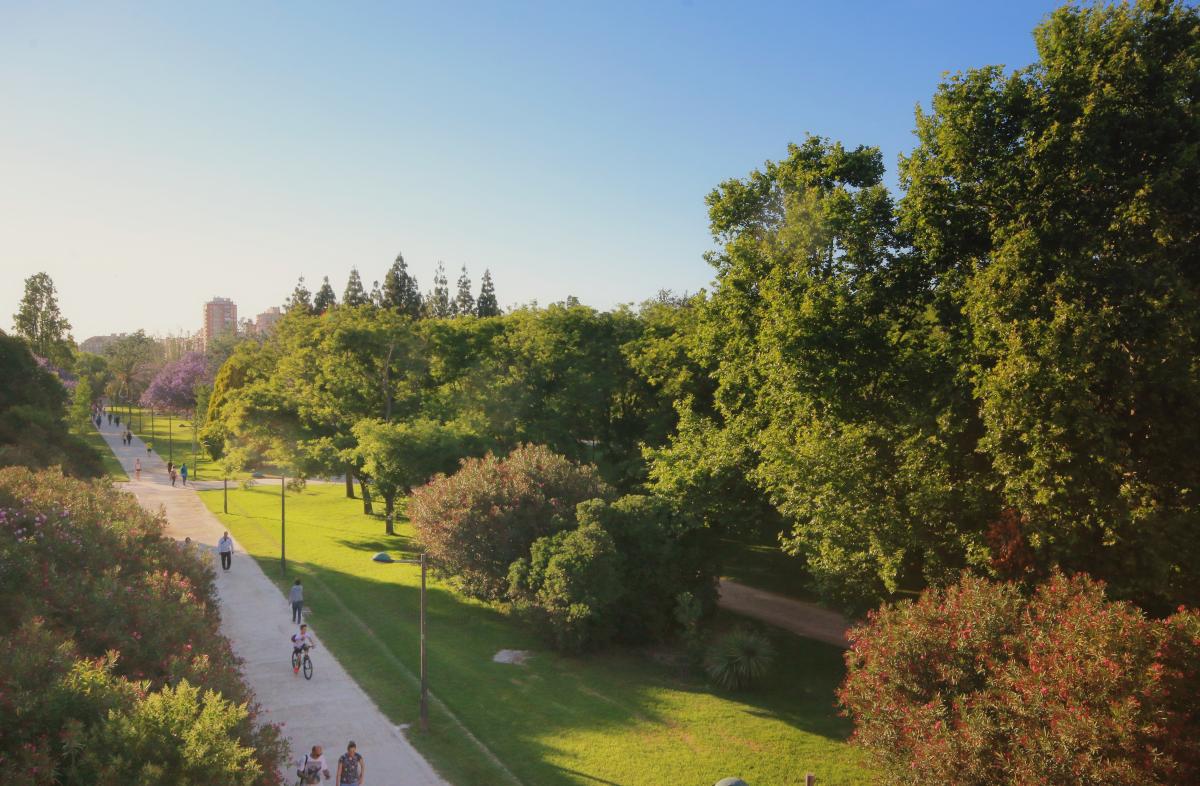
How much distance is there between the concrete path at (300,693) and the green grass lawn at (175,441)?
32.0m

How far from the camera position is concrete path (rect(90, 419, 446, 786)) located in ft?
52.0

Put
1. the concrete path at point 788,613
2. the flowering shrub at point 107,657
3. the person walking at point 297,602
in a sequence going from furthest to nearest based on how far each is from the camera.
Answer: the concrete path at point 788,613 < the person walking at point 297,602 < the flowering shrub at point 107,657

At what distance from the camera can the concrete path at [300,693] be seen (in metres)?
15.8

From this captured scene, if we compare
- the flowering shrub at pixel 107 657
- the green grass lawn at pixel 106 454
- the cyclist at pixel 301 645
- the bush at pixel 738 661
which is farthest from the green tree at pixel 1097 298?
the green grass lawn at pixel 106 454

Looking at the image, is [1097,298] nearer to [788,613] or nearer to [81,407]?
[788,613]

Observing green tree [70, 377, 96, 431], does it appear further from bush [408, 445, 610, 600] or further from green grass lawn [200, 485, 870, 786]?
green grass lawn [200, 485, 870, 786]

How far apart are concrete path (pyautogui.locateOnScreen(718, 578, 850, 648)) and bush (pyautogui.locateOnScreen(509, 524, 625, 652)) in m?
6.98

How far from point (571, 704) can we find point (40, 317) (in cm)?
5662

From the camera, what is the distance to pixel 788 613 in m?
28.0

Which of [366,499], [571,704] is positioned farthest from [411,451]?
[571,704]

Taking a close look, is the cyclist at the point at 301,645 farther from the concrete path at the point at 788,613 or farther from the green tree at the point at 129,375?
the green tree at the point at 129,375

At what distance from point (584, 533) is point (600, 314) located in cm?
1811

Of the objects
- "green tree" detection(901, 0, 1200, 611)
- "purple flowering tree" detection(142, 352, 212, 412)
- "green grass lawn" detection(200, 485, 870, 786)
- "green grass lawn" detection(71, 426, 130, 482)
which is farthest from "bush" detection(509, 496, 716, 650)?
"purple flowering tree" detection(142, 352, 212, 412)

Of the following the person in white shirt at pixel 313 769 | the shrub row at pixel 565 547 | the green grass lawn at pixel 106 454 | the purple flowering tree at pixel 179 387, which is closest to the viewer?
the person in white shirt at pixel 313 769
